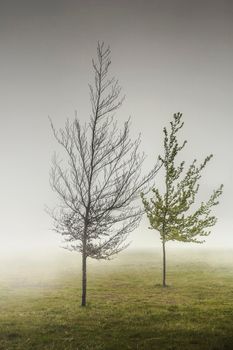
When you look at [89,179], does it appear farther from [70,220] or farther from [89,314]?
[89,314]

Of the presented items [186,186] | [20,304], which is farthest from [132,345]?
[186,186]

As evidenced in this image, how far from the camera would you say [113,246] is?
20891 millimetres

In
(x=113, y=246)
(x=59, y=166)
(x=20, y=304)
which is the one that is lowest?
(x=20, y=304)

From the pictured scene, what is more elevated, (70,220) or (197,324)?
(70,220)

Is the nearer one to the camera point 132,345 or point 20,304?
point 132,345

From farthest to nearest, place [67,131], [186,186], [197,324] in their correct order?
[186,186], [67,131], [197,324]

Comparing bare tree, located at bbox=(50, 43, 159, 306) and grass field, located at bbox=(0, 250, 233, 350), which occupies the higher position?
bare tree, located at bbox=(50, 43, 159, 306)

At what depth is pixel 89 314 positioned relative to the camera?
18.6m

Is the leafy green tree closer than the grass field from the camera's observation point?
No

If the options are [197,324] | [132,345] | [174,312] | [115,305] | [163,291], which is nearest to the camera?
[132,345]

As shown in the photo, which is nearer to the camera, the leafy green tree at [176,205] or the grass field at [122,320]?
the grass field at [122,320]

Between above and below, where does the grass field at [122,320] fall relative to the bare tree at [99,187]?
below

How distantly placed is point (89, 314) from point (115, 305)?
3.61m

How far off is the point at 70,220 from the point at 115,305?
633cm
